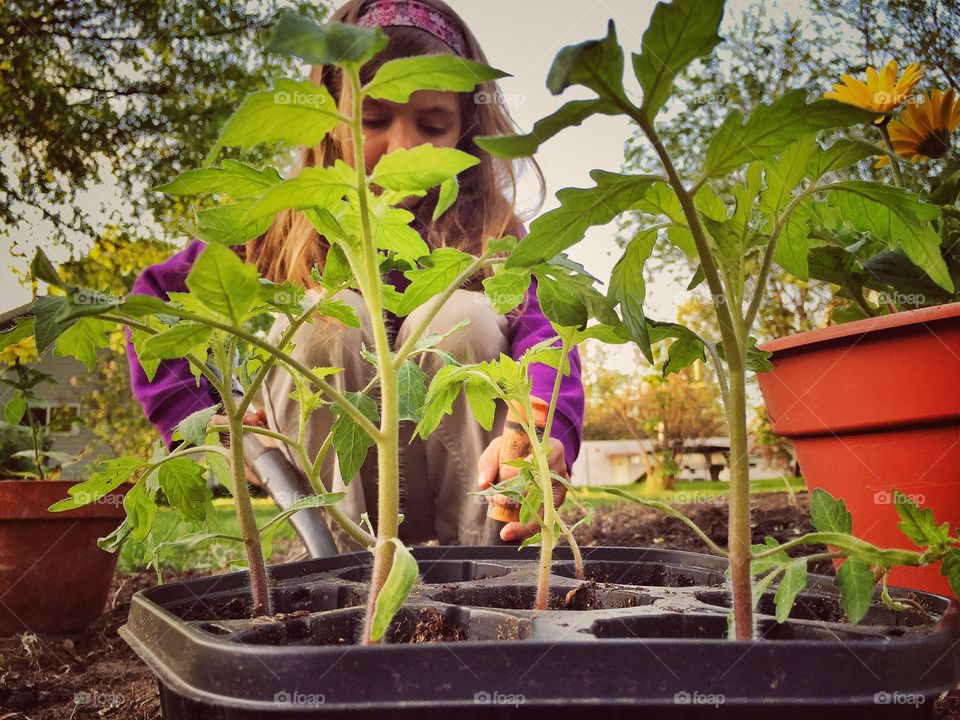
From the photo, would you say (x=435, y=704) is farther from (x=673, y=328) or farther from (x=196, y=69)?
(x=196, y=69)

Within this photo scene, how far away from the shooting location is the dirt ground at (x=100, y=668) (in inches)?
54.2

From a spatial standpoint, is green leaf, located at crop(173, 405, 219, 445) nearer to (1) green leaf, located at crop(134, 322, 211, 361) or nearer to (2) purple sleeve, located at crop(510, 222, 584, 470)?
(1) green leaf, located at crop(134, 322, 211, 361)

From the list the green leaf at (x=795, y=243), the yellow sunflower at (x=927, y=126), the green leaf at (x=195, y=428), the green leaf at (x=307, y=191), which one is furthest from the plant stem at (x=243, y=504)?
the yellow sunflower at (x=927, y=126)

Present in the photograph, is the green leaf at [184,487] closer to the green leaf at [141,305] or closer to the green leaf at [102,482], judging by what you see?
the green leaf at [102,482]

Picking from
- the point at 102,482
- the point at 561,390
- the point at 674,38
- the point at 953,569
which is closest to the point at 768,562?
the point at 953,569

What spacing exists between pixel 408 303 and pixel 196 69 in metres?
6.67

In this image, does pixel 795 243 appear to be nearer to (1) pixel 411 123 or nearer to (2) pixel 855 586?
(2) pixel 855 586

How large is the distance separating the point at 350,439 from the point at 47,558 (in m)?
1.80

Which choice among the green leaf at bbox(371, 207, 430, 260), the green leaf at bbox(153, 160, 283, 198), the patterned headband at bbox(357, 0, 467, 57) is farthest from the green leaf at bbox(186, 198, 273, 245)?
the patterned headband at bbox(357, 0, 467, 57)

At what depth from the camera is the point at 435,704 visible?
22.0 inches

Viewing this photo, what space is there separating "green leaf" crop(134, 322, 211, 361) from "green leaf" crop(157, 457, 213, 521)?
295 millimetres

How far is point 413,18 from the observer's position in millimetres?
2602

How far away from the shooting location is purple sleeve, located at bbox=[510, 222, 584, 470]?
195 centimetres

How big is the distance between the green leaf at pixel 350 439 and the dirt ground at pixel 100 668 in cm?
69
